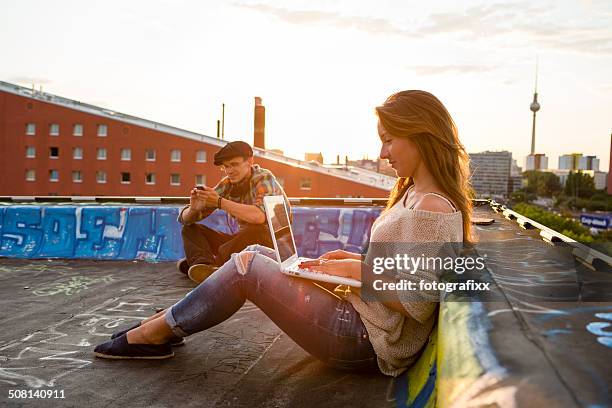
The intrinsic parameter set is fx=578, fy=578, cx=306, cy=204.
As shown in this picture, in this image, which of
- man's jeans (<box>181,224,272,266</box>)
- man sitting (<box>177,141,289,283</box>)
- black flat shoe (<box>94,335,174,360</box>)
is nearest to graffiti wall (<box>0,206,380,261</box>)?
man's jeans (<box>181,224,272,266</box>)

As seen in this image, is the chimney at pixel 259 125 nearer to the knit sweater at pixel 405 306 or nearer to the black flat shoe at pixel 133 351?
the black flat shoe at pixel 133 351

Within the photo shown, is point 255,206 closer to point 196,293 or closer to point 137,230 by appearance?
point 196,293

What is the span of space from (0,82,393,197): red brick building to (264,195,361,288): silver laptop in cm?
5223

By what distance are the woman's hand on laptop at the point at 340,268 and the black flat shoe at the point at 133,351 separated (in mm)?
1255

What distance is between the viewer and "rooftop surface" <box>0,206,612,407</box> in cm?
151

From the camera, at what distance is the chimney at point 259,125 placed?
62531 mm

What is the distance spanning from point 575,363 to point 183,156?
6029cm

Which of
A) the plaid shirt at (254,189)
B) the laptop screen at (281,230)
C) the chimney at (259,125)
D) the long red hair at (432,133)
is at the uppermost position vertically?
the chimney at (259,125)

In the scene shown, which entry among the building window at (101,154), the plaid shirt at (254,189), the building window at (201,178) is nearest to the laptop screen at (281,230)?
the plaid shirt at (254,189)

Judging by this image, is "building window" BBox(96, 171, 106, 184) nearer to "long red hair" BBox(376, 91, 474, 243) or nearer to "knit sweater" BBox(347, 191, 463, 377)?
"knit sweater" BBox(347, 191, 463, 377)

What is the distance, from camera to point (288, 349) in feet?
13.7

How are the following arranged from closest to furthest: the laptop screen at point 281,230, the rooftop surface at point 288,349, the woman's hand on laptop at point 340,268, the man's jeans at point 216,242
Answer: the rooftop surface at point 288,349, the woman's hand on laptop at point 340,268, the laptop screen at point 281,230, the man's jeans at point 216,242

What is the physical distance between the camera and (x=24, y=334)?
4605 mm

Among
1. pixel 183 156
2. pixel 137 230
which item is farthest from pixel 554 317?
pixel 183 156
